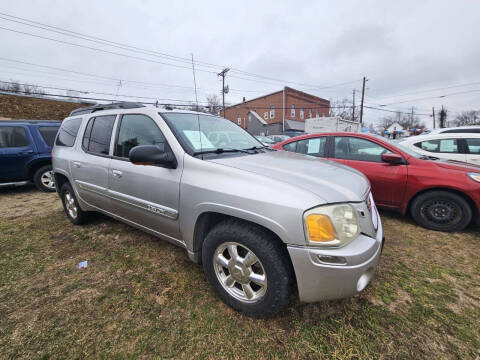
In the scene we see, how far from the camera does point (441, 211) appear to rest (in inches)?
128

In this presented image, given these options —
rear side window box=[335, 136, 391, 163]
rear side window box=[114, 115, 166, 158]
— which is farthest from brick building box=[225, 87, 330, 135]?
rear side window box=[114, 115, 166, 158]

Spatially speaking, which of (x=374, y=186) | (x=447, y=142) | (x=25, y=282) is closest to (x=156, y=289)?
(x=25, y=282)

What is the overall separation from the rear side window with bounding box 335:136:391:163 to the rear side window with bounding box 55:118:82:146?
4213 mm

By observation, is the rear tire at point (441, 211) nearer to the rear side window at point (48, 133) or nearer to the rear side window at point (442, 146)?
the rear side window at point (442, 146)

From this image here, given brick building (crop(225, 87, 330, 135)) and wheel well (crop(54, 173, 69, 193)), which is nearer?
wheel well (crop(54, 173, 69, 193))

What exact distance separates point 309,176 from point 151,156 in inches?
51.3

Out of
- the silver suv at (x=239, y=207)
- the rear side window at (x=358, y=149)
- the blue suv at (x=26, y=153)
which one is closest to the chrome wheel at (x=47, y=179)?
the blue suv at (x=26, y=153)

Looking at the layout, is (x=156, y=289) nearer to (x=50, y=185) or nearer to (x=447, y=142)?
(x=50, y=185)

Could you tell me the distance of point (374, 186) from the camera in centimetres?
356

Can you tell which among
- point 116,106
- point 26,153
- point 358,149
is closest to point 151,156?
point 116,106

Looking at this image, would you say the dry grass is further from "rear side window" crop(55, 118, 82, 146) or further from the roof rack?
the roof rack

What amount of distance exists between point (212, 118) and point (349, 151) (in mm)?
2522

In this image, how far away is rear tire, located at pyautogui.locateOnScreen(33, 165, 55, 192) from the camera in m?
5.57

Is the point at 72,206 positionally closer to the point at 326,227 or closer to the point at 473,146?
the point at 326,227
